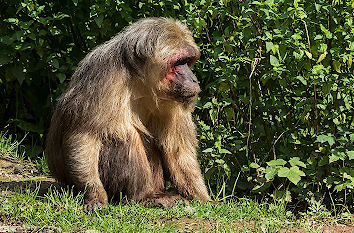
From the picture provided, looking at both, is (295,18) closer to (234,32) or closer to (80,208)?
(234,32)

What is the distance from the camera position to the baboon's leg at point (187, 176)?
7531mm

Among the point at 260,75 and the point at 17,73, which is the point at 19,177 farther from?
the point at 260,75

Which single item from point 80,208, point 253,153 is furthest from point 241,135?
point 80,208

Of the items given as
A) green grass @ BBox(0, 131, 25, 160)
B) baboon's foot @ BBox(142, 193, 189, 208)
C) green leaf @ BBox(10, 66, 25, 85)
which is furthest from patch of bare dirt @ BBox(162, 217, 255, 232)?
green leaf @ BBox(10, 66, 25, 85)

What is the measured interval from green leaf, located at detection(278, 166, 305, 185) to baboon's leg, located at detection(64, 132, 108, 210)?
5.54ft

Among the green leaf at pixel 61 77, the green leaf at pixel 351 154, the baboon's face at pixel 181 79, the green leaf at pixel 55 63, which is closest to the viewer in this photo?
the green leaf at pixel 351 154

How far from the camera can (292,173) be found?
22.6 feet

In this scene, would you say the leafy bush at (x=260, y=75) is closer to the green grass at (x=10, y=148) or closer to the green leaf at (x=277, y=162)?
the green leaf at (x=277, y=162)

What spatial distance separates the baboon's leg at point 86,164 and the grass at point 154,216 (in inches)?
4.8

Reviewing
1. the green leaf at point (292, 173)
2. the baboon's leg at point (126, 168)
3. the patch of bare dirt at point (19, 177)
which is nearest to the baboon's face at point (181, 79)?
the baboon's leg at point (126, 168)

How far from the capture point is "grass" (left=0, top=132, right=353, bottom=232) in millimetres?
6023

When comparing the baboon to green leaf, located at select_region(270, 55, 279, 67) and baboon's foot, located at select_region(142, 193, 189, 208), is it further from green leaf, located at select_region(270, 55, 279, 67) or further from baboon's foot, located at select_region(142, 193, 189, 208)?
green leaf, located at select_region(270, 55, 279, 67)

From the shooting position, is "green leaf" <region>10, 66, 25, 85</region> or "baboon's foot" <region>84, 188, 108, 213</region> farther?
"green leaf" <region>10, 66, 25, 85</region>

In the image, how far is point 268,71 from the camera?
7047mm
